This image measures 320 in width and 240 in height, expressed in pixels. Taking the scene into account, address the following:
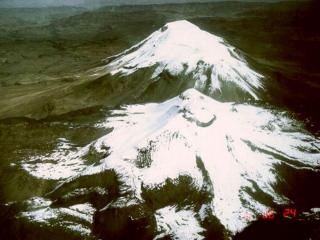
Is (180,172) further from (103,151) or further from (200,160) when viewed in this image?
(103,151)

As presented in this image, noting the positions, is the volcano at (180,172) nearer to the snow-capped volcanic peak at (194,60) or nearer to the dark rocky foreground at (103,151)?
the dark rocky foreground at (103,151)

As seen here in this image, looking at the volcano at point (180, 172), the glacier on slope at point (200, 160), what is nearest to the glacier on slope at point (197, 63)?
the volcano at point (180, 172)

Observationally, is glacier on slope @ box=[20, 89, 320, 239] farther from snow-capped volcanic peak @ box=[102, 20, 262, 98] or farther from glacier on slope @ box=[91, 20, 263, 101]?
snow-capped volcanic peak @ box=[102, 20, 262, 98]

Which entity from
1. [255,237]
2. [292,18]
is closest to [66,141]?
[255,237]

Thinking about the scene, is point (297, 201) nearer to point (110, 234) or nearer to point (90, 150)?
point (110, 234)

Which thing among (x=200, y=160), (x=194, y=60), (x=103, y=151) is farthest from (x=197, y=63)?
(x=200, y=160)

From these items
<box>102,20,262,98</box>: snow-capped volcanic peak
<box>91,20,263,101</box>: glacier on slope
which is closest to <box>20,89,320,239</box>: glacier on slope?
<box>91,20,263,101</box>: glacier on slope
